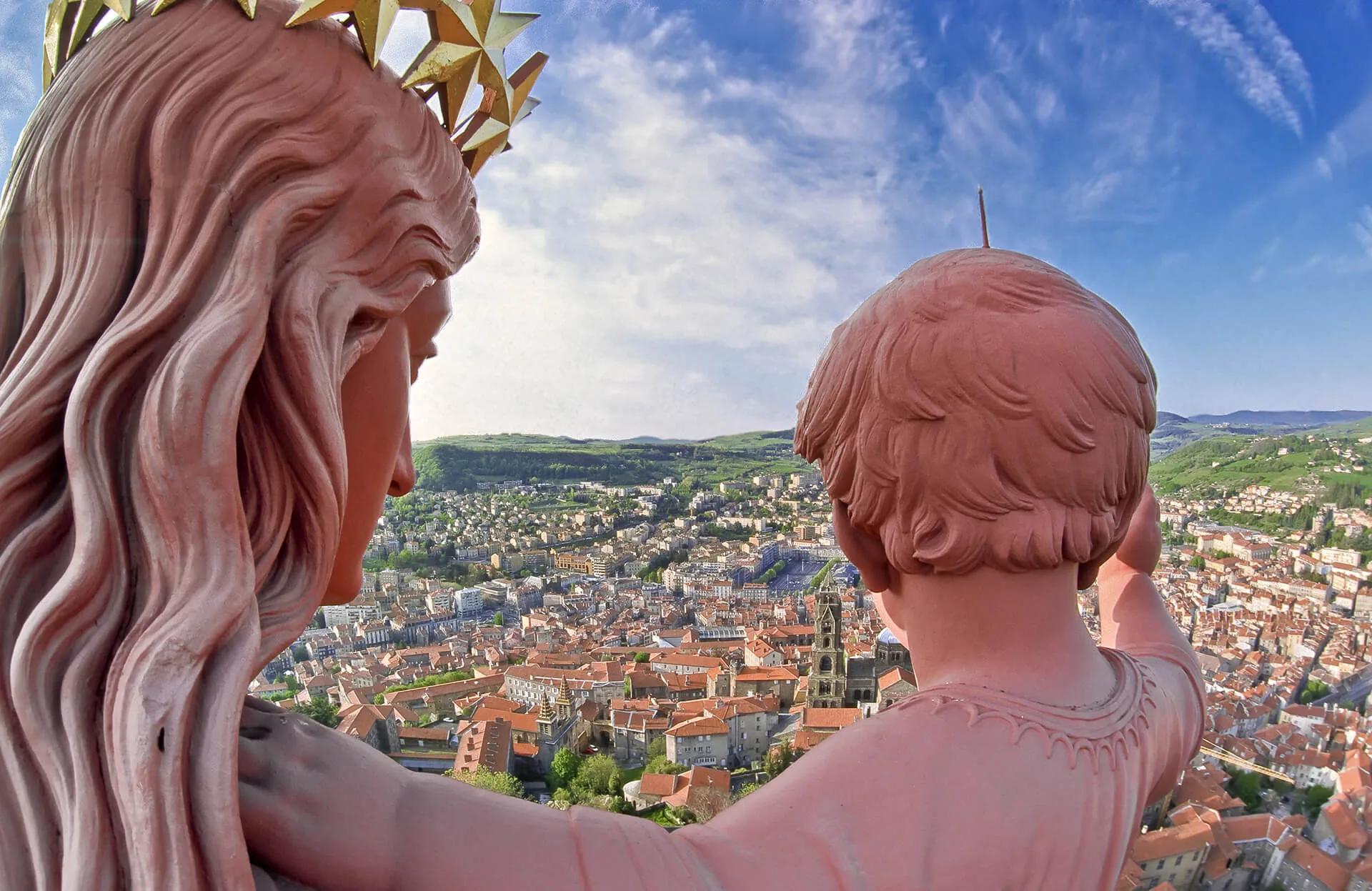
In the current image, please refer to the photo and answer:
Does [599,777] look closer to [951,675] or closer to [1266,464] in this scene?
[951,675]

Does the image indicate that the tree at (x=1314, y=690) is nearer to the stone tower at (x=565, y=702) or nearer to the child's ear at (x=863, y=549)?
the stone tower at (x=565, y=702)

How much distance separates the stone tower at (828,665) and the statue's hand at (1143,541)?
803 inches

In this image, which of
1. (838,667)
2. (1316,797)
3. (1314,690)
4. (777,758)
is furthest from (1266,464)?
(777,758)

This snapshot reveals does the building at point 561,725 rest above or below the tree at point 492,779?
below

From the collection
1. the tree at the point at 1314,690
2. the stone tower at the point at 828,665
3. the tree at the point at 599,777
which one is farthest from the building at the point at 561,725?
the tree at the point at 1314,690

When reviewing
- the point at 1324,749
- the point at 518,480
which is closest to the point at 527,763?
the point at 1324,749

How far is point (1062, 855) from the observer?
1.15 m

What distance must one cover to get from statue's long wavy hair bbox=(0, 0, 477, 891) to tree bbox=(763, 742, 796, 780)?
1761cm

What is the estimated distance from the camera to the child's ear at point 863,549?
4.55 ft

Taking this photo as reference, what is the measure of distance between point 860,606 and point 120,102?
34.9 metres

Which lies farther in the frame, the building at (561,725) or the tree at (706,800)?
the building at (561,725)

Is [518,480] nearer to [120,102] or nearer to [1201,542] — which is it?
[1201,542]

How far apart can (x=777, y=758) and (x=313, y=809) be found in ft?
60.4

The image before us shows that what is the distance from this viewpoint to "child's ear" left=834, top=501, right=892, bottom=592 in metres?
1.39
